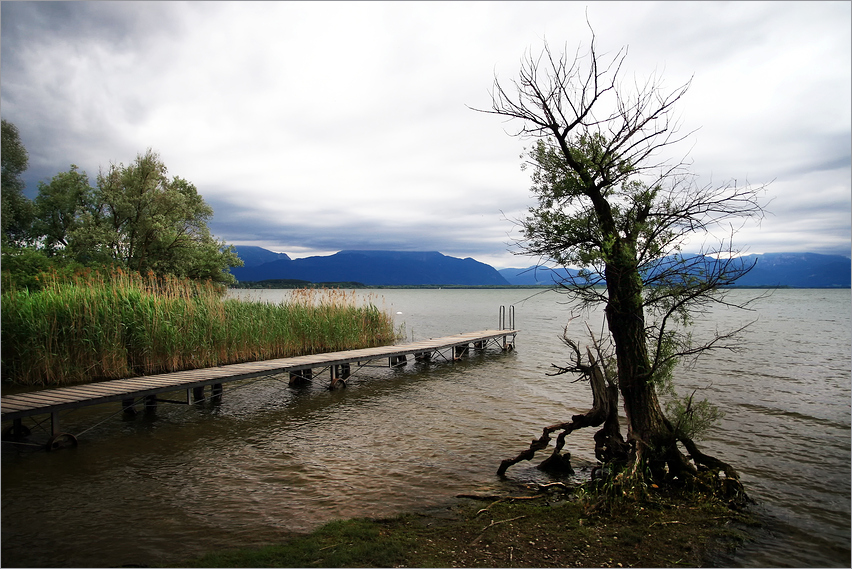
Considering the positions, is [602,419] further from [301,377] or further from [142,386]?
[301,377]

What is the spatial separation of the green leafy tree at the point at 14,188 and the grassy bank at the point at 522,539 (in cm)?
3124

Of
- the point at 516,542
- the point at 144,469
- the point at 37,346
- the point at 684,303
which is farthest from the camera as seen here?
the point at 37,346

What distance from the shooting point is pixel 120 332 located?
1089 centimetres

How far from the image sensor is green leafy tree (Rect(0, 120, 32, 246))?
26781 mm

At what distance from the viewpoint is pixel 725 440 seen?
9086mm

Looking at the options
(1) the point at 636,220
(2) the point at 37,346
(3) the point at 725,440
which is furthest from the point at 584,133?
(2) the point at 37,346

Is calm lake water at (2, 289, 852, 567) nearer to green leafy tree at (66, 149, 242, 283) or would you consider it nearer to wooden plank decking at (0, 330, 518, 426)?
wooden plank decking at (0, 330, 518, 426)

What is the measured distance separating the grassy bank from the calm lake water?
351 millimetres

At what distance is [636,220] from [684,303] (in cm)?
119

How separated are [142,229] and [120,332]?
45.0 ft

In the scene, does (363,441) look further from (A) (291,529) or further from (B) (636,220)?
(B) (636,220)

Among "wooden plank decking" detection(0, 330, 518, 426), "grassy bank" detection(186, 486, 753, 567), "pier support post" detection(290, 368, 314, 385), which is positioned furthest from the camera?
"pier support post" detection(290, 368, 314, 385)

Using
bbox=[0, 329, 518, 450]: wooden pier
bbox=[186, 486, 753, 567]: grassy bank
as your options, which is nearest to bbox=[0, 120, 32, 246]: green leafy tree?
bbox=[0, 329, 518, 450]: wooden pier

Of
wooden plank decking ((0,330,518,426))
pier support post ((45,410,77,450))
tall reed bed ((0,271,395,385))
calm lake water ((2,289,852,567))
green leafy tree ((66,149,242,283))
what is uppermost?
green leafy tree ((66,149,242,283))
